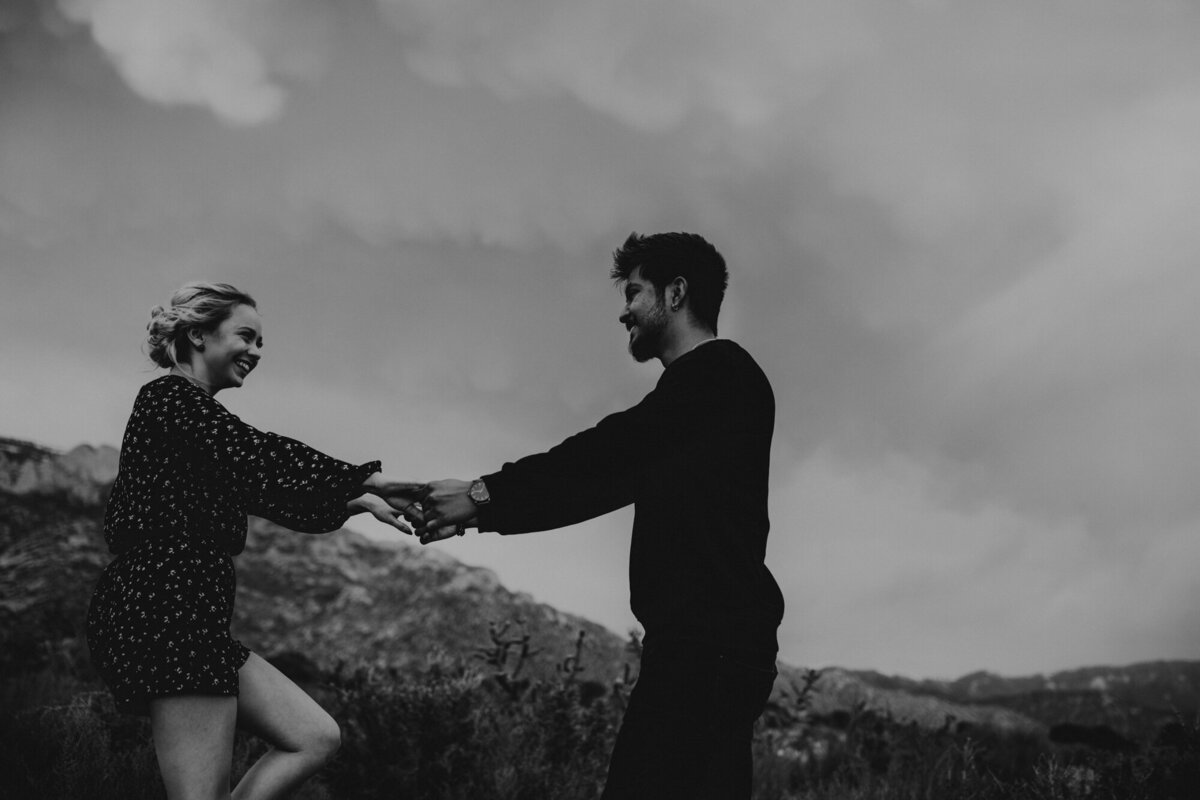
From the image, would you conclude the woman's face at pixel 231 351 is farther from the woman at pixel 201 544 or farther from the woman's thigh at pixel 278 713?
the woman's thigh at pixel 278 713

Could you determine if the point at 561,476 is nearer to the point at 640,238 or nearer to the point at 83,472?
the point at 640,238

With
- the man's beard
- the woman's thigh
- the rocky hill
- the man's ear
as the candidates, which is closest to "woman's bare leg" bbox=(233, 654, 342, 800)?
the woman's thigh

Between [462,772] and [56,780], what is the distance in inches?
84.2

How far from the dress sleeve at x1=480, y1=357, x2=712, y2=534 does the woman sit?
0.48 meters

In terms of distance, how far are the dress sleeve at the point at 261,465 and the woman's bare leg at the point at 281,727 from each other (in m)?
0.48

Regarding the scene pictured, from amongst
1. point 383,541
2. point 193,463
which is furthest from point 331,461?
point 383,541

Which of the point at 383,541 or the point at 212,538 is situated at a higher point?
the point at 383,541

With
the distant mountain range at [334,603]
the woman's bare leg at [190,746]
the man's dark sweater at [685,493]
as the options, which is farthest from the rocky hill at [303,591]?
the woman's bare leg at [190,746]

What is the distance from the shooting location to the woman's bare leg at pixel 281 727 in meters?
2.65

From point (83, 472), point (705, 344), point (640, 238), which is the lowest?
point (705, 344)

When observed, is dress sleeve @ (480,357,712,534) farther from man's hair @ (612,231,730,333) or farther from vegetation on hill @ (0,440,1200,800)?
vegetation on hill @ (0,440,1200,800)

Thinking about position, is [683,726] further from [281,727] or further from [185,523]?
[185,523]

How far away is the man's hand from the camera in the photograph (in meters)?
3.20

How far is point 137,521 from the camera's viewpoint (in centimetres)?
256
